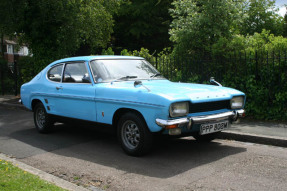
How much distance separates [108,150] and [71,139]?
4.74 feet

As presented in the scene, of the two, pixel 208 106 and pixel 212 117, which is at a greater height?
pixel 208 106

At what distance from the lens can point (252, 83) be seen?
8852mm

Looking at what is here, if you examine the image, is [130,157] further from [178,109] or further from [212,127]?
[212,127]

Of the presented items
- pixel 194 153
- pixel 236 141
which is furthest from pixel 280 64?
pixel 194 153

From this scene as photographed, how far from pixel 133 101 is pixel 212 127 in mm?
1383

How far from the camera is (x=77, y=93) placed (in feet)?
21.6

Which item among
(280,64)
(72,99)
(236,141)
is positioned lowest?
(236,141)

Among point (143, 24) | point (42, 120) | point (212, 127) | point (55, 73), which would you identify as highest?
point (143, 24)

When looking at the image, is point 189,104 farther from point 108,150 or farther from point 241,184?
point 108,150

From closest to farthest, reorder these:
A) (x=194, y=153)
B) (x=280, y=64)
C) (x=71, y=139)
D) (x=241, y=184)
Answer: (x=241, y=184), (x=194, y=153), (x=71, y=139), (x=280, y=64)

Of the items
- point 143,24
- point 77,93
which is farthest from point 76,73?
point 143,24

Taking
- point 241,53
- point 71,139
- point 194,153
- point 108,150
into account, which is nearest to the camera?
point 194,153

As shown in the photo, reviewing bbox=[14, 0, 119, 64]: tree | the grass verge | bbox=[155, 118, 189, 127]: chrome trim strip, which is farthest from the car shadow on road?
bbox=[14, 0, 119, 64]: tree

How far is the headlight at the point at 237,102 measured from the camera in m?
5.87
